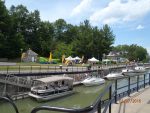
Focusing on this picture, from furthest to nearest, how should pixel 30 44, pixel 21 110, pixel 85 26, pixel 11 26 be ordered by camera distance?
pixel 85 26
pixel 30 44
pixel 11 26
pixel 21 110

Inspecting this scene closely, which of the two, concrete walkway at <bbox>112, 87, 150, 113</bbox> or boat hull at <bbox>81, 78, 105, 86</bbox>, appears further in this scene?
boat hull at <bbox>81, 78, 105, 86</bbox>

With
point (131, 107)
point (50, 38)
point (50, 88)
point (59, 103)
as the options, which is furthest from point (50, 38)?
point (131, 107)

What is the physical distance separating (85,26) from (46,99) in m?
106

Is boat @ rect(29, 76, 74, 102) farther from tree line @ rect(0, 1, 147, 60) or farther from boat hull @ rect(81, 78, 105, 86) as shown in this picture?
tree line @ rect(0, 1, 147, 60)

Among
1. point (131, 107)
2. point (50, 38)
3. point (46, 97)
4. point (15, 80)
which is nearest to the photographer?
point (131, 107)

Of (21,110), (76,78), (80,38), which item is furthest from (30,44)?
(21,110)

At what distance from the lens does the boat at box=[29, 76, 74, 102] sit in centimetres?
3534

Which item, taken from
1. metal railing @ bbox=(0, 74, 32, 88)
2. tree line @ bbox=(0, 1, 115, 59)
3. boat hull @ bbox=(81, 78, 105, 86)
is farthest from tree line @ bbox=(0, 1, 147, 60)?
metal railing @ bbox=(0, 74, 32, 88)

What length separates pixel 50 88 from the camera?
121ft

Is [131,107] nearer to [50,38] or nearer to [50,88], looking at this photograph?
[50,88]

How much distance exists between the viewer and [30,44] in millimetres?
121062

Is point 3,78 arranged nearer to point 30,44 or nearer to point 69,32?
point 30,44

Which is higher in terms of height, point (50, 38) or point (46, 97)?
point (50, 38)

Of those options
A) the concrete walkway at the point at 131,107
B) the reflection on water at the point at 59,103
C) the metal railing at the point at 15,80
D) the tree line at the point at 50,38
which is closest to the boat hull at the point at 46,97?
the reflection on water at the point at 59,103
